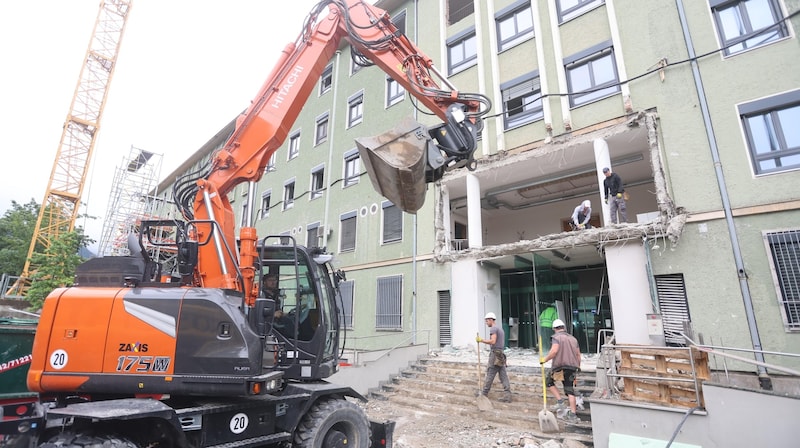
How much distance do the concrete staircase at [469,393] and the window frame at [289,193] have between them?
12.9 meters

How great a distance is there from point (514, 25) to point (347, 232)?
10.3m

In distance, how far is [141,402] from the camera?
379 cm

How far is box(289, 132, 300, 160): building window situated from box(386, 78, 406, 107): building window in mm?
7103

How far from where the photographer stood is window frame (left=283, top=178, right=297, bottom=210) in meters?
21.8

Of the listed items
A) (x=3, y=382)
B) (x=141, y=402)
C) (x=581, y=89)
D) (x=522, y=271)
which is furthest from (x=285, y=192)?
(x=141, y=402)

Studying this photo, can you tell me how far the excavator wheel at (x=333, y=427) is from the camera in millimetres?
4586

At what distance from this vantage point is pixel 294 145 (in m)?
22.9

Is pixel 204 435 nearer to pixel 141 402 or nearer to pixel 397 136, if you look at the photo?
pixel 141 402

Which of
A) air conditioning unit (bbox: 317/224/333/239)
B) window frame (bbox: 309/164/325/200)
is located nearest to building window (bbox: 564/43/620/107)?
air conditioning unit (bbox: 317/224/333/239)

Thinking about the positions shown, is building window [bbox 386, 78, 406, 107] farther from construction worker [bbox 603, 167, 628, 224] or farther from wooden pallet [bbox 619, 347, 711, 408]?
wooden pallet [bbox 619, 347, 711, 408]

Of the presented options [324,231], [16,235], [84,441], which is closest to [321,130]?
[324,231]

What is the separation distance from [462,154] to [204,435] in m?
4.34

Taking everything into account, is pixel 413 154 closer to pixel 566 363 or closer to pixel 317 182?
pixel 566 363

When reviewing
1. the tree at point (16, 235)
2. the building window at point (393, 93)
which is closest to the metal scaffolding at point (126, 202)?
the tree at point (16, 235)
